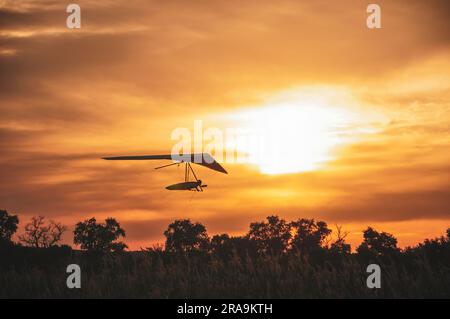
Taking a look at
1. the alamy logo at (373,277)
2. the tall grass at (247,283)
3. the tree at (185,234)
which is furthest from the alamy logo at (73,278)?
the tree at (185,234)

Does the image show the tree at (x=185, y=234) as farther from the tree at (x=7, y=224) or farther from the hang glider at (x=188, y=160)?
the hang glider at (x=188, y=160)

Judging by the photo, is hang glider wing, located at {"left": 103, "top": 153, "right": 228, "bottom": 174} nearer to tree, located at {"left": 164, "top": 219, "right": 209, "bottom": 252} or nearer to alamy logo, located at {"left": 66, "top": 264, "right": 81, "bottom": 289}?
alamy logo, located at {"left": 66, "top": 264, "right": 81, "bottom": 289}

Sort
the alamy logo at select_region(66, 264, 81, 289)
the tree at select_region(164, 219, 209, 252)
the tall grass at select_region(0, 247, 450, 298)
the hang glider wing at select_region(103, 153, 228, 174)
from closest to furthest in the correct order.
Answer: the tall grass at select_region(0, 247, 450, 298) → the alamy logo at select_region(66, 264, 81, 289) → the hang glider wing at select_region(103, 153, 228, 174) → the tree at select_region(164, 219, 209, 252)

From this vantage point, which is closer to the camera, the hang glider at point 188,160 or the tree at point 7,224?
the hang glider at point 188,160

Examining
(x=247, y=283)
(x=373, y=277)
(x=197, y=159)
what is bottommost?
(x=247, y=283)

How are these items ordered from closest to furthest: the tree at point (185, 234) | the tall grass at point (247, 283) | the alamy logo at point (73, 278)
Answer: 1. the tall grass at point (247, 283)
2. the alamy logo at point (73, 278)
3. the tree at point (185, 234)

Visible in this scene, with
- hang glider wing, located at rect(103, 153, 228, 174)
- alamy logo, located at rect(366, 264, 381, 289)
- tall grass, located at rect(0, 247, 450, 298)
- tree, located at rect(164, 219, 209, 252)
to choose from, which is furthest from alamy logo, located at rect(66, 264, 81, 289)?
tree, located at rect(164, 219, 209, 252)

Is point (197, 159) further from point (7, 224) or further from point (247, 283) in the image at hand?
point (7, 224)

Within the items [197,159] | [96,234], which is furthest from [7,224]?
[197,159]

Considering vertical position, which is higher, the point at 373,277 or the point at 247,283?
the point at 373,277

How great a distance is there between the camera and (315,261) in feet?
119

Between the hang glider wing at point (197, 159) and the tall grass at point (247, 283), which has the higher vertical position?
the hang glider wing at point (197, 159)
